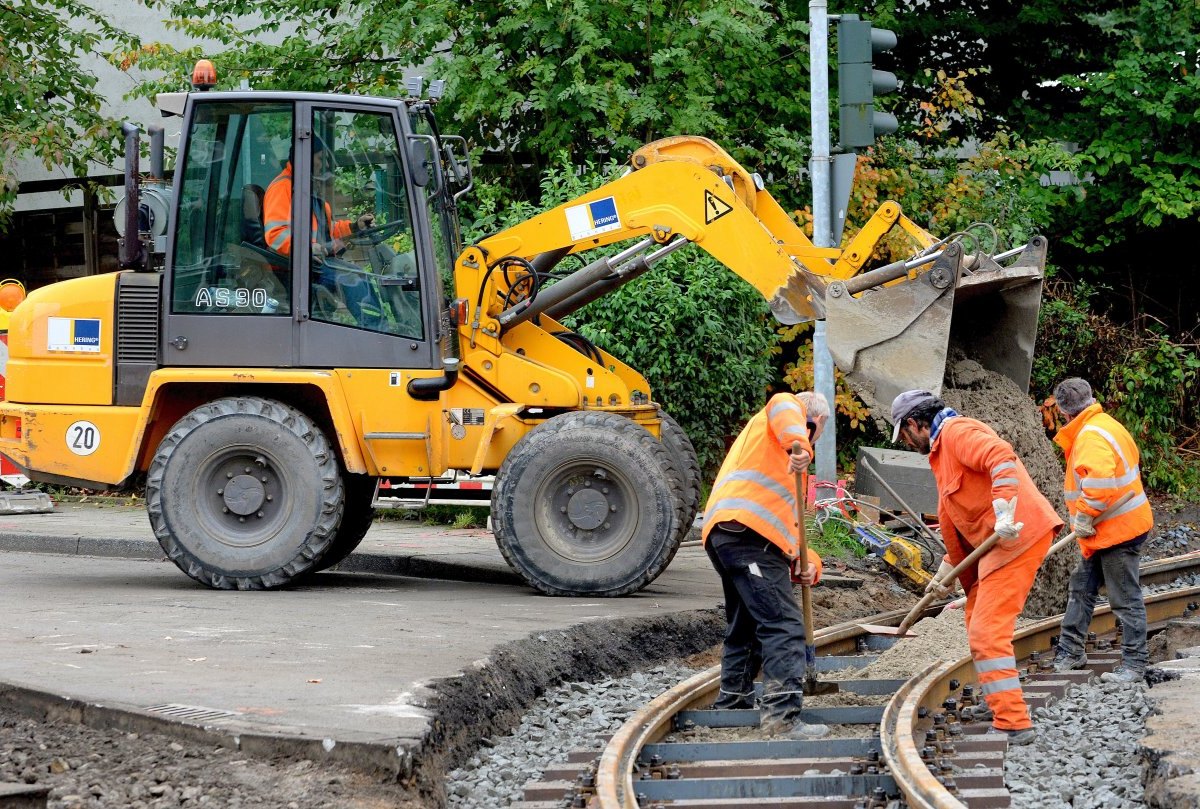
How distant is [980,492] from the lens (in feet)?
24.7

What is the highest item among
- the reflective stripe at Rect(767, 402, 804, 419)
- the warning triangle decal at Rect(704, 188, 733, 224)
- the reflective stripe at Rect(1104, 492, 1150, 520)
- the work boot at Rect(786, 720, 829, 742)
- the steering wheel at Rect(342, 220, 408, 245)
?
the warning triangle decal at Rect(704, 188, 733, 224)

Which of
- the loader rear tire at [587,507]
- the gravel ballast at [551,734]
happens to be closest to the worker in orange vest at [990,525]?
the gravel ballast at [551,734]

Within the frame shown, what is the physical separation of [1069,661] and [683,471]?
2932 mm

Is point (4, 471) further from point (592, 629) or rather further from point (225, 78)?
point (592, 629)

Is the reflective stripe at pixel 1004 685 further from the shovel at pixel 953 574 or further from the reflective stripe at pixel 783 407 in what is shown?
the reflective stripe at pixel 783 407

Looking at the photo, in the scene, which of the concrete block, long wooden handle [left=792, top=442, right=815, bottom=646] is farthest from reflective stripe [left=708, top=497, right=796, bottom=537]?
the concrete block

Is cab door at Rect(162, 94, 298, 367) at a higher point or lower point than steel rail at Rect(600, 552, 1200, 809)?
higher

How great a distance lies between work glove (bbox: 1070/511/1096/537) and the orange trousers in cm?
144

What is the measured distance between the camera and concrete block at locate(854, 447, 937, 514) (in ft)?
43.8

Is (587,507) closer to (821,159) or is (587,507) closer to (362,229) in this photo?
(362,229)

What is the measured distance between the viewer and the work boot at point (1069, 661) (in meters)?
9.00

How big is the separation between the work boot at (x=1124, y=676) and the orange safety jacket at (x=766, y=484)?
2.53 m

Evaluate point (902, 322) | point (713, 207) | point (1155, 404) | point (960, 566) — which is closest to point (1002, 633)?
point (960, 566)

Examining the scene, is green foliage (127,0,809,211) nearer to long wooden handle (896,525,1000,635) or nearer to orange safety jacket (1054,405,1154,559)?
orange safety jacket (1054,405,1154,559)
